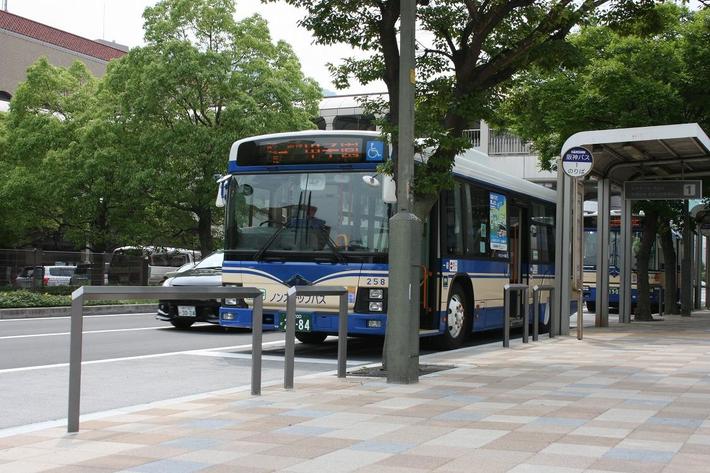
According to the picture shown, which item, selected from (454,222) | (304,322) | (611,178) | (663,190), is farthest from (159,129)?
(304,322)

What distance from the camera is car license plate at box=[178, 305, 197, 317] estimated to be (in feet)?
55.0

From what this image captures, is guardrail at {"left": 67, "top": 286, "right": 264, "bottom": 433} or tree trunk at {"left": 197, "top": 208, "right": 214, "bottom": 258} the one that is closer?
guardrail at {"left": 67, "top": 286, "right": 264, "bottom": 433}

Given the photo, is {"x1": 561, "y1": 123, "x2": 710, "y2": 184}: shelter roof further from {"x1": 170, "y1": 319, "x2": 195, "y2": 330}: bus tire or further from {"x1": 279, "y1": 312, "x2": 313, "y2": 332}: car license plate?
{"x1": 170, "y1": 319, "x2": 195, "y2": 330}: bus tire

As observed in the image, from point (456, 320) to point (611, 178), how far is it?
910 centimetres

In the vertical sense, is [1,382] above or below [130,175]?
below

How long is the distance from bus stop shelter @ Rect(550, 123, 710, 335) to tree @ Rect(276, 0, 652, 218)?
5861 mm

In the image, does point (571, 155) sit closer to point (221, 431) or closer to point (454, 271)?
point (454, 271)

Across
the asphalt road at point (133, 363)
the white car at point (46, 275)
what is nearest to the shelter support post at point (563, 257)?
the asphalt road at point (133, 363)

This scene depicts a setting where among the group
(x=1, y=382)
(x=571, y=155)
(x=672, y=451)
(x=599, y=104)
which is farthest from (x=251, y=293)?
(x=599, y=104)

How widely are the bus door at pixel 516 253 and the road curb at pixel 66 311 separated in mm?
12892

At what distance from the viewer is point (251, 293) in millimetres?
8484

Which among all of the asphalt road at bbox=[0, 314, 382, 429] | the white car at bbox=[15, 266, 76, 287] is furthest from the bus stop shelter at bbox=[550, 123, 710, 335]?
the white car at bbox=[15, 266, 76, 287]

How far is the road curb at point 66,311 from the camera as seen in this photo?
905 inches

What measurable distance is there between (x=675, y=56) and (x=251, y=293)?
18.1 m
